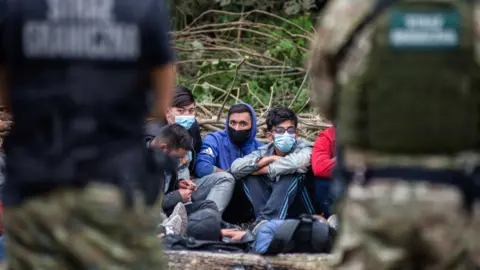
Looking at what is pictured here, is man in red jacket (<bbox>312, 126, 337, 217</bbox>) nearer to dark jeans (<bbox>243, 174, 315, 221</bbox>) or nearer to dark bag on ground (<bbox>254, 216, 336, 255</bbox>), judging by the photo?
dark jeans (<bbox>243, 174, 315, 221</bbox>)

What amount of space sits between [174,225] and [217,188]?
3.40ft

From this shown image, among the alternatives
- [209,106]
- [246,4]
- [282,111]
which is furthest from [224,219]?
[246,4]

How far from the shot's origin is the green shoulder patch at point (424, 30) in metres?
3.40

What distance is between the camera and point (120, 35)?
3498 millimetres

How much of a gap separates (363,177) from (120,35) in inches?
34.6

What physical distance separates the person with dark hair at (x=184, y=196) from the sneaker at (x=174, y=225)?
62mm

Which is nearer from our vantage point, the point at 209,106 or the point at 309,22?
the point at 209,106

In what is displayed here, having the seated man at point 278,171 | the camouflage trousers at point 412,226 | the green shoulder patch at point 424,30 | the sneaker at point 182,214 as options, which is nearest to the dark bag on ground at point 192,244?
the sneaker at point 182,214

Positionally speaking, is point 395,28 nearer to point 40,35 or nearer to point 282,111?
point 40,35

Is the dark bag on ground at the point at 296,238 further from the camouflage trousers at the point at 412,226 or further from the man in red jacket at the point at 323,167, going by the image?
the camouflage trousers at the point at 412,226

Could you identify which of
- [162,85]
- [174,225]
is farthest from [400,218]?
[174,225]

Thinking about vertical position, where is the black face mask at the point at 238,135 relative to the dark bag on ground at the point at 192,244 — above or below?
above

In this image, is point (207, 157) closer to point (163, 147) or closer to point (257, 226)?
point (163, 147)

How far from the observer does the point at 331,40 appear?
3600mm
